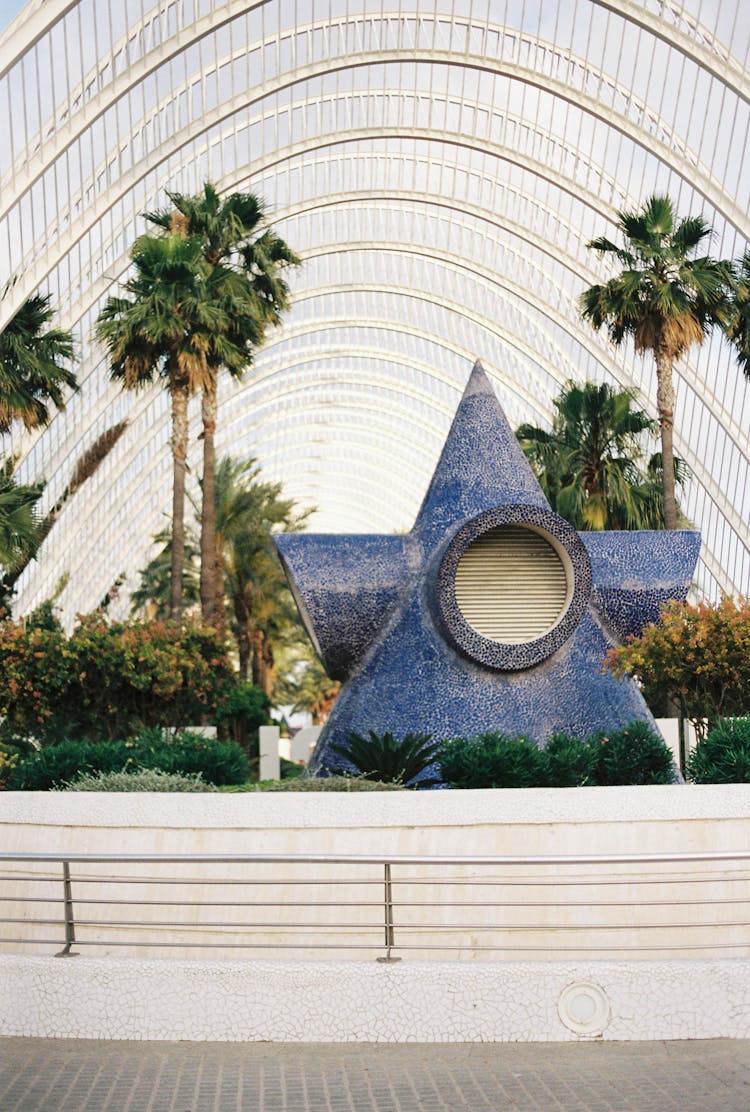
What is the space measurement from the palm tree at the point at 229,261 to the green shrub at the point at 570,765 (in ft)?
48.6

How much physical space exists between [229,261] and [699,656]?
17.8 meters

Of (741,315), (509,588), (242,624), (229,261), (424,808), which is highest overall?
(229,261)

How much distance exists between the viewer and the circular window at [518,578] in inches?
725

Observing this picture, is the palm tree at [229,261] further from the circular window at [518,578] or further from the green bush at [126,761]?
the green bush at [126,761]

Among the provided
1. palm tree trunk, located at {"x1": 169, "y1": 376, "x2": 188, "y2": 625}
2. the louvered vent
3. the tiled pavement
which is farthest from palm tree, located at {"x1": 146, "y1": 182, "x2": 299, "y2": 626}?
the tiled pavement

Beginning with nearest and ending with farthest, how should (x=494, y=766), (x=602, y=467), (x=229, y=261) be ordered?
1. (x=494, y=766)
2. (x=229, y=261)
3. (x=602, y=467)

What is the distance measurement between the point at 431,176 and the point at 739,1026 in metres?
42.1

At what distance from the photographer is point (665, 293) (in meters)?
28.7

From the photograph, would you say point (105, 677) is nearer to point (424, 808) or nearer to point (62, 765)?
point (62, 765)

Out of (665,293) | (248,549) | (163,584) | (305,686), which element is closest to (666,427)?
(665,293)

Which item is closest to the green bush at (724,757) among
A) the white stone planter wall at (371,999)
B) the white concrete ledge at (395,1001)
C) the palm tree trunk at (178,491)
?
the white stone planter wall at (371,999)

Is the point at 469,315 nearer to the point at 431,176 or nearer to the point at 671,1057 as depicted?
the point at 431,176

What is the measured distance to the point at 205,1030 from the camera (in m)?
8.97

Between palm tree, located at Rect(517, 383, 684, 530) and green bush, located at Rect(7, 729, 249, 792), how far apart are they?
17.5 m
